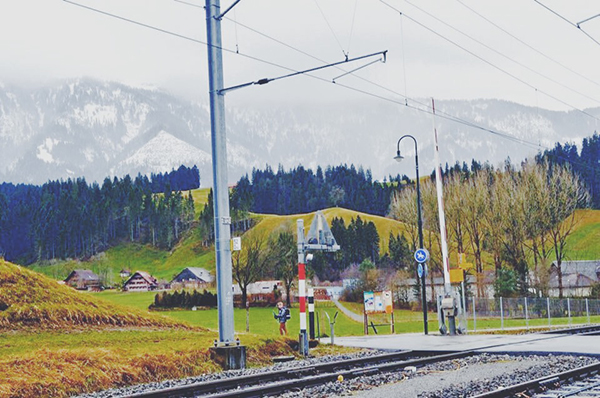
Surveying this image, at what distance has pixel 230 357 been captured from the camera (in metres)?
17.8

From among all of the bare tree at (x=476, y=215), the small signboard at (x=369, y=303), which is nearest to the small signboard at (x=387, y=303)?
the small signboard at (x=369, y=303)

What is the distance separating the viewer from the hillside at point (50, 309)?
23562 millimetres

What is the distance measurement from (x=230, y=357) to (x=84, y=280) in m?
139

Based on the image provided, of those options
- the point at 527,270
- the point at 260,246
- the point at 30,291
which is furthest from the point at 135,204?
the point at 30,291

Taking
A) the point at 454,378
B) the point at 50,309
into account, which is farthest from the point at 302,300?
the point at 50,309

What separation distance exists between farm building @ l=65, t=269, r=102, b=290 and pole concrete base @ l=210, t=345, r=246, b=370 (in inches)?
5173

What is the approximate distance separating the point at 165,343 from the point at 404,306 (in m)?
52.5

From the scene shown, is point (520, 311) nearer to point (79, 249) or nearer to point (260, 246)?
point (260, 246)

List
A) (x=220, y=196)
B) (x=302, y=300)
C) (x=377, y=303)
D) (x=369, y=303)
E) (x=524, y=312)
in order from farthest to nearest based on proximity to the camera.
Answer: (x=524, y=312), (x=369, y=303), (x=377, y=303), (x=302, y=300), (x=220, y=196)

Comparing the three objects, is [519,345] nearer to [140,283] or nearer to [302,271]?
[302,271]

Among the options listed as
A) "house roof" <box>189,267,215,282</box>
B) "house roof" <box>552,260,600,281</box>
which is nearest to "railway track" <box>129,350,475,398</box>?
"house roof" <box>552,260,600,281</box>

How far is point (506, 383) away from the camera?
1288cm

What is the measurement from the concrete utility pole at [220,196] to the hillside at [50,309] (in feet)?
26.7

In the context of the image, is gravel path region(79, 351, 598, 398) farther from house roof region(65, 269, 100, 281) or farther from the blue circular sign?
house roof region(65, 269, 100, 281)
